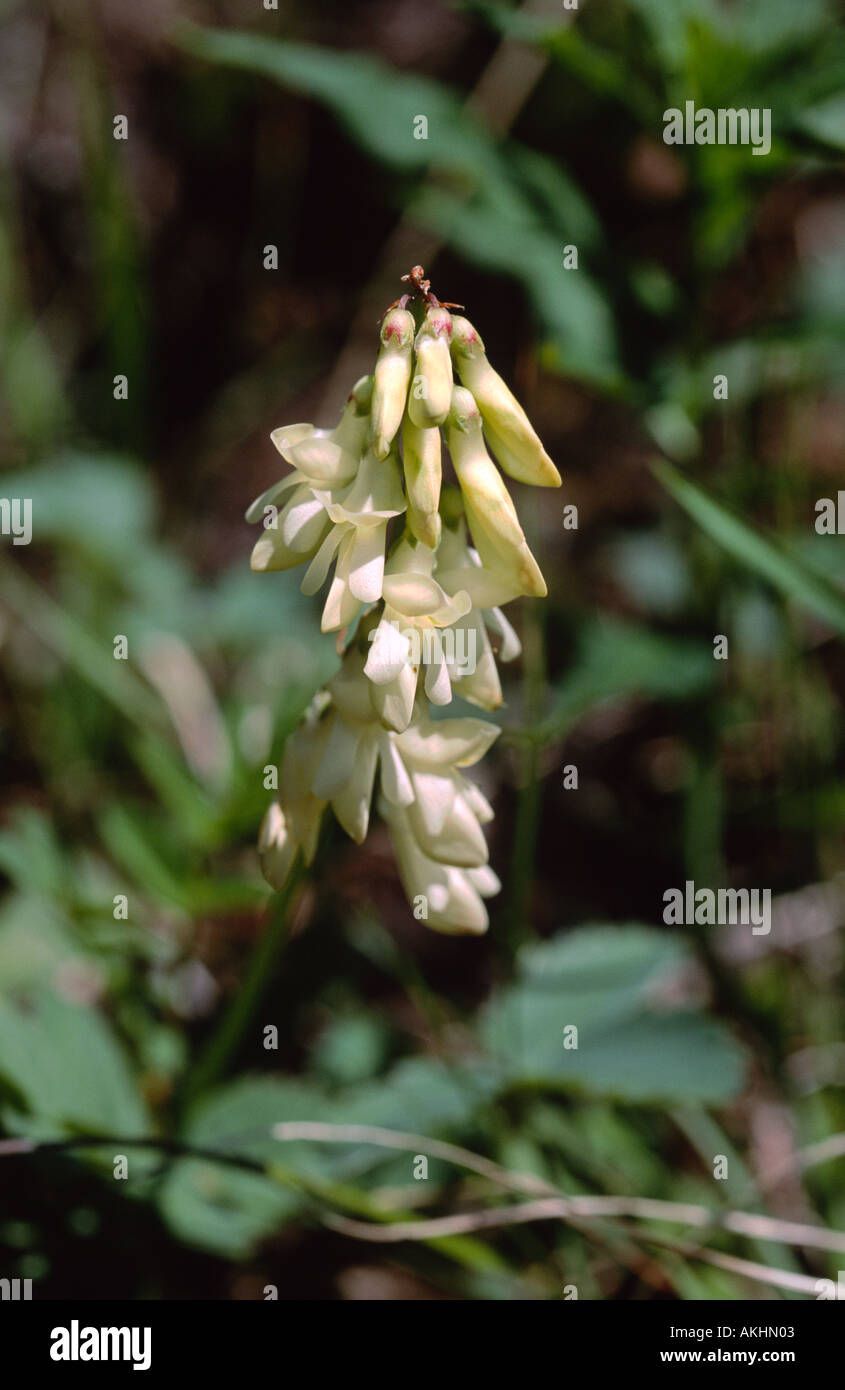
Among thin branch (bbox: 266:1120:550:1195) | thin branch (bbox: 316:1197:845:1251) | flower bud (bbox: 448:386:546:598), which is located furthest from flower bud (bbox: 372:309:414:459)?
thin branch (bbox: 316:1197:845:1251)

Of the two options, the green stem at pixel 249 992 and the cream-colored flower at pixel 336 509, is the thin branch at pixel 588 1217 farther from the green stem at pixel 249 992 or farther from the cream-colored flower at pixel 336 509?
the cream-colored flower at pixel 336 509

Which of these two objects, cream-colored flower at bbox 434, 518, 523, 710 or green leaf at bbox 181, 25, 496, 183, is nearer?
cream-colored flower at bbox 434, 518, 523, 710

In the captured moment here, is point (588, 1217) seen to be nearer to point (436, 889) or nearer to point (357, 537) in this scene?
point (436, 889)

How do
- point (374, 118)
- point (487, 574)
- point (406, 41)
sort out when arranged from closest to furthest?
point (487, 574) < point (374, 118) < point (406, 41)

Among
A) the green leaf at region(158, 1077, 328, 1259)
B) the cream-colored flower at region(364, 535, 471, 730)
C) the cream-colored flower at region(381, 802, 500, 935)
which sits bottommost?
the green leaf at region(158, 1077, 328, 1259)

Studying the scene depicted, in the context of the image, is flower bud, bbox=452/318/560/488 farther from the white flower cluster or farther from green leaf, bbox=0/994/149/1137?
green leaf, bbox=0/994/149/1137
